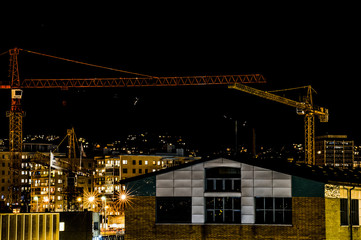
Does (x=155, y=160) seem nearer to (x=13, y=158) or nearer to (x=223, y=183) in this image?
(x=13, y=158)

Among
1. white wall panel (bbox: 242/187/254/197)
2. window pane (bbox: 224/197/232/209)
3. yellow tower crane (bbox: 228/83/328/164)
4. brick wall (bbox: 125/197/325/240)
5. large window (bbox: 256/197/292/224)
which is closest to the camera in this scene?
brick wall (bbox: 125/197/325/240)

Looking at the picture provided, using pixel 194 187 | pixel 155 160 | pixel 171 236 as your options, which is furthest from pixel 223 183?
pixel 155 160

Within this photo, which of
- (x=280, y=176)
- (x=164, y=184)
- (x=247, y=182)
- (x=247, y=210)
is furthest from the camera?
(x=164, y=184)

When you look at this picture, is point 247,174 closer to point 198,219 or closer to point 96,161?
point 198,219

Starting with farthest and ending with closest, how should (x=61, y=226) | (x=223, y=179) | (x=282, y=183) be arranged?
(x=61, y=226), (x=223, y=179), (x=282, y=183)

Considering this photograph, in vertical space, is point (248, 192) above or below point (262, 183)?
below

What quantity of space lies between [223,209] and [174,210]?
2.91 m

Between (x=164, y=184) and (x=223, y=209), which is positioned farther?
(x=164, y=184)

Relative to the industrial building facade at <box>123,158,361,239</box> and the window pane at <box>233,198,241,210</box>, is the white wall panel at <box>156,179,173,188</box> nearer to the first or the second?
the industrial building facade at <box>123,158,361,239</box>

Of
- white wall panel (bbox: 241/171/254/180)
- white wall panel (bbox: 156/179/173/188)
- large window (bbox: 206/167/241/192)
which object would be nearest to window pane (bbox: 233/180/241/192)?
large window (bbox: 206/167/241/192)

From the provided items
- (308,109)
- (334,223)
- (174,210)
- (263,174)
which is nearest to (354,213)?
(334,223)

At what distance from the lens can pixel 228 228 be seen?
31.5 m

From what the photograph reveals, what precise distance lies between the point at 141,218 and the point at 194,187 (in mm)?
3657

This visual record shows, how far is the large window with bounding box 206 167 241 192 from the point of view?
3231cm
